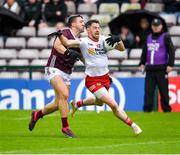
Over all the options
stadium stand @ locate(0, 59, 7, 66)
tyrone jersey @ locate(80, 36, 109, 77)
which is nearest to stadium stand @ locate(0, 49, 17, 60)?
stadium stand @ locate(0, 59, 7, 66)

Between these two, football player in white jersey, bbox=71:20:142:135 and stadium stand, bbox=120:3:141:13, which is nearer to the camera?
football player in white jersey, bbox=71:20:142:135

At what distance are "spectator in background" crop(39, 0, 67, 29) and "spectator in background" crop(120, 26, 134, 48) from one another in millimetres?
2008

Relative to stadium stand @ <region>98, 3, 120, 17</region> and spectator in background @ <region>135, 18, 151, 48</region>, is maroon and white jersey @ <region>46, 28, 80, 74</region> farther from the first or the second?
stadium stand @ <region>98, 3, 120, 17</region>

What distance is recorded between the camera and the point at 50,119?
862 inches

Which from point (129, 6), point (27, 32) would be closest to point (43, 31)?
point (27, 32)

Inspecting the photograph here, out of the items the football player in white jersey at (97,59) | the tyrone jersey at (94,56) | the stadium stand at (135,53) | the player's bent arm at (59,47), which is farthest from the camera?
the stadium stand at (135,53)

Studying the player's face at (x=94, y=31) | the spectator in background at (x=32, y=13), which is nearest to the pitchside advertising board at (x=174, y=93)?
the spectator in background at (x=32, y=13)

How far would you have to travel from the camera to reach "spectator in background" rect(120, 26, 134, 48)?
27438mm

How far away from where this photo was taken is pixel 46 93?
2575 cm

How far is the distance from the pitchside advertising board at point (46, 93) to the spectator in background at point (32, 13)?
4082mm

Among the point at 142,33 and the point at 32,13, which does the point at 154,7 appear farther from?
the point at 32,13

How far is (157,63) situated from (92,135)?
6.12 meters

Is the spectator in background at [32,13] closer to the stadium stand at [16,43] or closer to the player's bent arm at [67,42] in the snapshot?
the stadium stand at [16,43]

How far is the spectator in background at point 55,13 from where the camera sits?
93.6 ft
